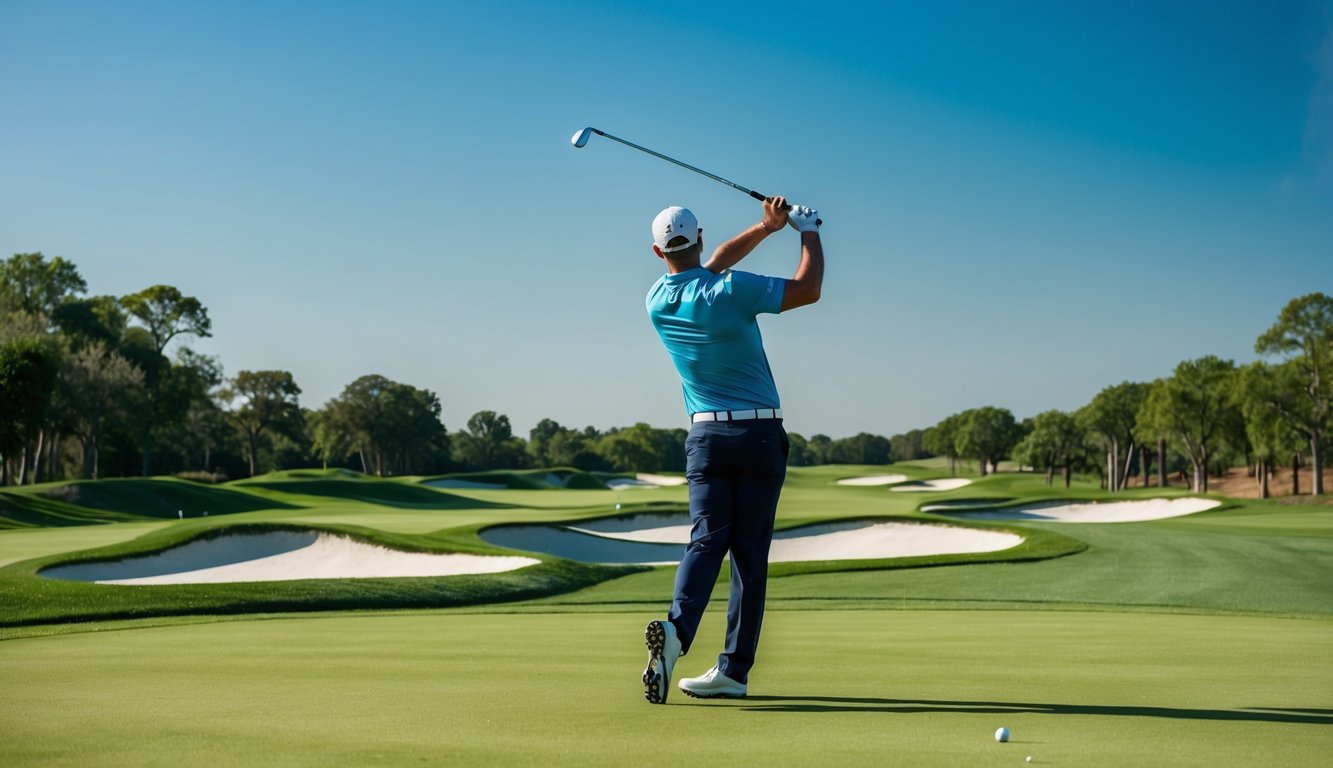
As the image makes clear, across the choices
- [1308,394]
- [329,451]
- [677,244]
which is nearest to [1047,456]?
[1308,394]

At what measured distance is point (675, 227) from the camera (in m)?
5.52

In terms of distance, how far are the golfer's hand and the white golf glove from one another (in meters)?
0.17

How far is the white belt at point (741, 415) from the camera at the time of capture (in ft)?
17.5

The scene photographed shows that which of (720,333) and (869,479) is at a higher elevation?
(720,333)

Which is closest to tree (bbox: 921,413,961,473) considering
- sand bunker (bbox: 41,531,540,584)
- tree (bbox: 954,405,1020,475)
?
tree (bbox: 954,405,1020,475)

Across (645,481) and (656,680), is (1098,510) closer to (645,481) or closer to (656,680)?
(656,680)

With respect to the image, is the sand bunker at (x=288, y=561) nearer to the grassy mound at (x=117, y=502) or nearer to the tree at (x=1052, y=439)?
the grassy mound at (x=117, y=502)

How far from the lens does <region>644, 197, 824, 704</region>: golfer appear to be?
17.2 feet

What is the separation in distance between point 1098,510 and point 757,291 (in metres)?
47.6

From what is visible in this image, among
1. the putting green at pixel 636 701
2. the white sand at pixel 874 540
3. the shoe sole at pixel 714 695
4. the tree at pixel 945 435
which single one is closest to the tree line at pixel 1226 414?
the tree at pixel 945 435

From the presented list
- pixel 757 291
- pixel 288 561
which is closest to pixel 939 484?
pixel 288 561

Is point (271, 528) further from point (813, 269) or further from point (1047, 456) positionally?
point (1047, 456)

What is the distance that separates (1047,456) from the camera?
92875 millimetres

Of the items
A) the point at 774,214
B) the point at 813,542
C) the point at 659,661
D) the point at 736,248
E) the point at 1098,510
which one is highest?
the point at 774,214
